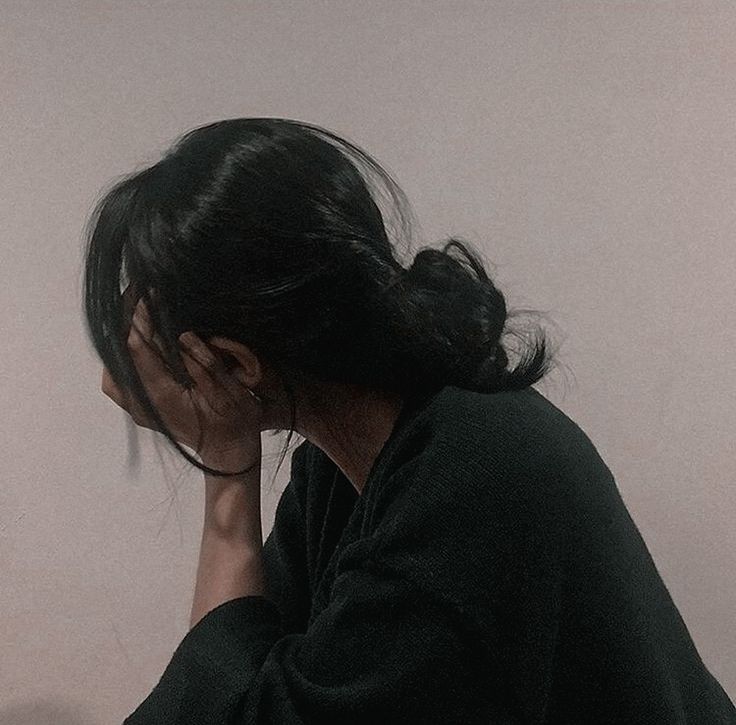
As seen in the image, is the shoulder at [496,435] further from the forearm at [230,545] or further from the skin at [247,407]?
the forearm at [230,545]

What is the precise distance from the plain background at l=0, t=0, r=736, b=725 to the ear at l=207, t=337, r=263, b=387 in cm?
37

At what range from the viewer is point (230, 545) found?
A: 678 millimetres

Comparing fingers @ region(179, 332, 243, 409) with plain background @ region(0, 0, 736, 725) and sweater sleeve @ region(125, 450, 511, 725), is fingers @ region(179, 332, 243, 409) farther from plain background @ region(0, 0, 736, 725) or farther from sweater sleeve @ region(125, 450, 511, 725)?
plain background @ region(0, 0, 736, 725)

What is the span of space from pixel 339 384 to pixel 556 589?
0.67 ft

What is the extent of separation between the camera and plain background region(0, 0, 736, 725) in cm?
92

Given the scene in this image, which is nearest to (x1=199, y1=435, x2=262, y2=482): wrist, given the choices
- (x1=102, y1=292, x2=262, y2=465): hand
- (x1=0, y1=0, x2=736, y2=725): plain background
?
(x1=102, y1=292, x2=262, y2=465): hand

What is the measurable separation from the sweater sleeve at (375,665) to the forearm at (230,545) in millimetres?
90

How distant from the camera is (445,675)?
53 cm

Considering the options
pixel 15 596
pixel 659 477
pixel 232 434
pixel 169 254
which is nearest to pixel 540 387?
pixel 659 477

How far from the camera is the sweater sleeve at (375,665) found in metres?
0.52

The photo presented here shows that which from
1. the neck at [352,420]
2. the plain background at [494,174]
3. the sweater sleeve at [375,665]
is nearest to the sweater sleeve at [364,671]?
the sweater sleeve at [375,665]

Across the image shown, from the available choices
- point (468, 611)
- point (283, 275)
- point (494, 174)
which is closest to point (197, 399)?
point (283, 275)

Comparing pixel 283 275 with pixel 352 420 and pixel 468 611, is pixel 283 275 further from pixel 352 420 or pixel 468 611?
pixel 468 611

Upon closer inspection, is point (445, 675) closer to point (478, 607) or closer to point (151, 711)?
point (478, 607)
